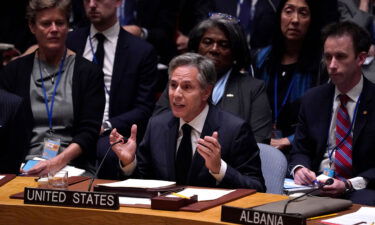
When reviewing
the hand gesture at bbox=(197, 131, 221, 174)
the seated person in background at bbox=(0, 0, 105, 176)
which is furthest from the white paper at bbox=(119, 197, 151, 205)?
the seated person in background at bbox=(0, 0, 105, 176)

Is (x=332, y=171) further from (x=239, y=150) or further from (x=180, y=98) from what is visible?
(x=180, y=98)

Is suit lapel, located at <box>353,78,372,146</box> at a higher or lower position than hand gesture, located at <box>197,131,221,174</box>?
higher

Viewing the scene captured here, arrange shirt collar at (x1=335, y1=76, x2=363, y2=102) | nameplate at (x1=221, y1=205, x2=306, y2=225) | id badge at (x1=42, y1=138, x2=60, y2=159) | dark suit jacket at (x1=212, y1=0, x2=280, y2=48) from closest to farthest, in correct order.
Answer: nameplate at (x1=221, y1=205, x2=306, y2=225)
shirt collar at (x1=335, y1=76, x2=363, y2=102)
id badge at (x1=42, y1=138, x2=60, y2=159)
dark suit jacket at (x1=212, y1=0, x2=280, y2=48)

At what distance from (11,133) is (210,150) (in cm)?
127

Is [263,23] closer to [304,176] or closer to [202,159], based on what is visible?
[304,176]

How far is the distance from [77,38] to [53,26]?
2.48 feet

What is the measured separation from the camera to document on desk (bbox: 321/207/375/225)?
9.17 ft

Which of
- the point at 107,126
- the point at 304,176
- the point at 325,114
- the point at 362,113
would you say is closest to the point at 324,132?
the point at 325,114

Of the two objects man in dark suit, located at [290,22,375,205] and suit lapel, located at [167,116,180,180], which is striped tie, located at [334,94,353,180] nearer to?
man in dark suit, located at [290,22,375,205]

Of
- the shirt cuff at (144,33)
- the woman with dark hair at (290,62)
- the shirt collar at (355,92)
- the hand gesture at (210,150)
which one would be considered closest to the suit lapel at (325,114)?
the shirt collar at (355,92)

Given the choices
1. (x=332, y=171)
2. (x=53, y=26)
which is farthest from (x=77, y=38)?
(x=332, y=171)

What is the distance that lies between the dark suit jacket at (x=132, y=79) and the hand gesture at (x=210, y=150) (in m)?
1.78

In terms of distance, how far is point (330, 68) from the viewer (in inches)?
175

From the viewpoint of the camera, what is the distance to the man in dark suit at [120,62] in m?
5.34
